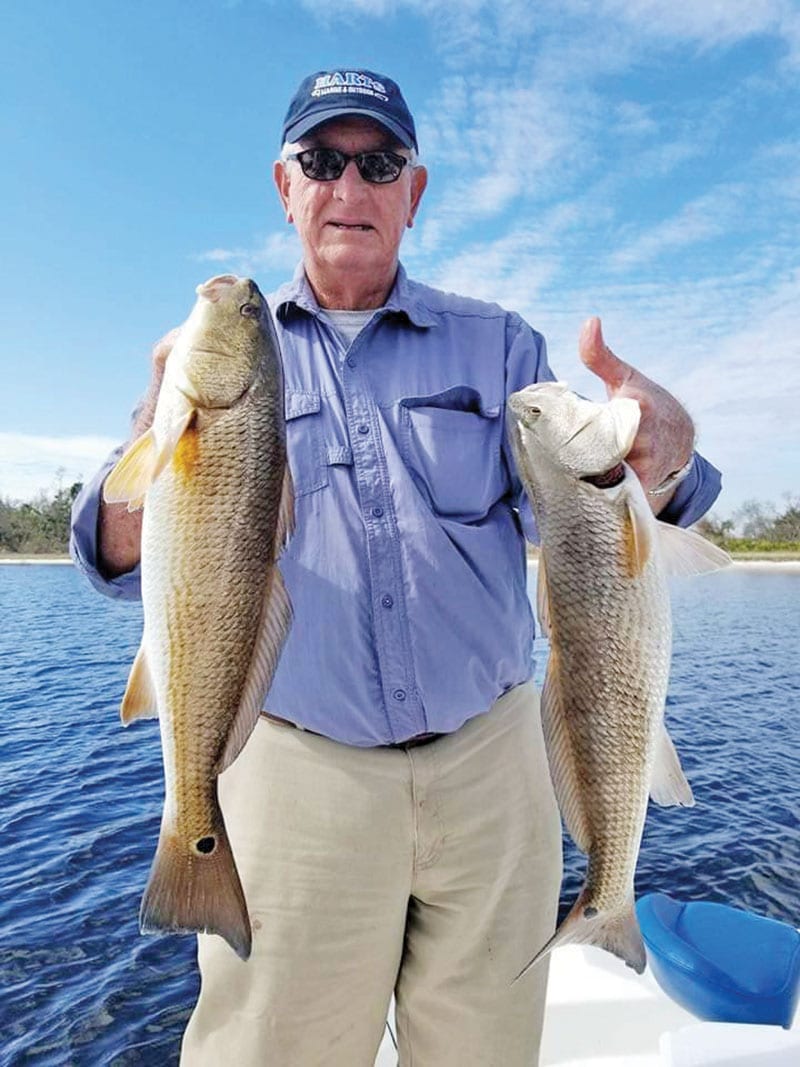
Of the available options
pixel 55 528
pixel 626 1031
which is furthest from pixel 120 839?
pixel 55 528

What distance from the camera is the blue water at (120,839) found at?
781cm

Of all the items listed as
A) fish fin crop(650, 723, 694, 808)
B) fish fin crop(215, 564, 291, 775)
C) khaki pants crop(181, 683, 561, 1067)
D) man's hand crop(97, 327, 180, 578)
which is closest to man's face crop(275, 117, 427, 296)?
man's hand crop(97, 327, 180, 578)

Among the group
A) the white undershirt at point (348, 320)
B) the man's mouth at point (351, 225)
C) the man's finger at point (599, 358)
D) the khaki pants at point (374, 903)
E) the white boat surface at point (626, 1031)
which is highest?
the man's mouth at point (351, 225)

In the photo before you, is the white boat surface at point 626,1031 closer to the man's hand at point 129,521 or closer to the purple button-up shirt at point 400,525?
the purple button-up shirt at point 400,525

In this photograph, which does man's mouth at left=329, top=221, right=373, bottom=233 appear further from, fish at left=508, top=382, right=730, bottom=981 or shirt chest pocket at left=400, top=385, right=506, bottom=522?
fish at left=508, top=382, right=730, bottom=981

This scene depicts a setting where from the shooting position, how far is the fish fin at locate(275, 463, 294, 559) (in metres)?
2.66

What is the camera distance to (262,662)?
265cm

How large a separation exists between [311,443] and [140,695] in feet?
3.88

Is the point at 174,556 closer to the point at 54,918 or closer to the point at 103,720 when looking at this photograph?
the point at 54,918

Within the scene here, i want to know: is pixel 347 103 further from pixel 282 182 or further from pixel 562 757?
pixel 562 757

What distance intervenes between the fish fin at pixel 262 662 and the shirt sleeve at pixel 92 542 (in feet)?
1.77

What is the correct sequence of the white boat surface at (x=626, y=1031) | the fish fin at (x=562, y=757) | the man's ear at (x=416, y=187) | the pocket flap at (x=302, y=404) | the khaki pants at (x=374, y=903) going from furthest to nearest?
the white boat surface at (x=626, y=1031) < the man's ear at (x=416, y=187) < the pocket flap at (x=302, y=404) < the khaki pants at (x=374, y=903) < the fish fin at (x=562, y=757)

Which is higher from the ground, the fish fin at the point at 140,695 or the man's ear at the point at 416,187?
the man's ear at the point at 416,187

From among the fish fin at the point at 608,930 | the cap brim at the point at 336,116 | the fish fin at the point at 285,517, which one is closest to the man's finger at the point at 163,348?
the fish fin at the point at 285,517
